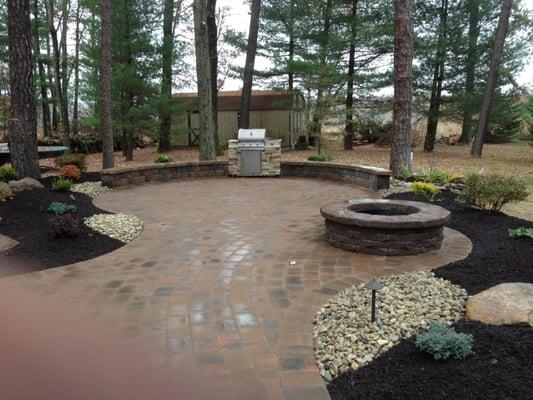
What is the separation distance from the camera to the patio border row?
824cm

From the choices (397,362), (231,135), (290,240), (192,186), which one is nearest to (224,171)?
(192,186)

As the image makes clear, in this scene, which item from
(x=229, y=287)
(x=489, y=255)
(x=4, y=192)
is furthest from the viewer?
(x=4, y=192)

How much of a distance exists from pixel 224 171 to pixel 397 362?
29.2 feet

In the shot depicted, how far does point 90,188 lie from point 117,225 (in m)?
3.37

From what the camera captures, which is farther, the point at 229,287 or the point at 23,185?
the point at 23,185

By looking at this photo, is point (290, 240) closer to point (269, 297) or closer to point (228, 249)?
point (228, 249)

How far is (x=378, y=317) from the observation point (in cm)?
286

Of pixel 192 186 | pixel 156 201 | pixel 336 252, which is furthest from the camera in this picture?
pixel 192 186

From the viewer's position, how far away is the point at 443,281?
3361 millimetres

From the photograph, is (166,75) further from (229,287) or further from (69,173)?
(229,287)

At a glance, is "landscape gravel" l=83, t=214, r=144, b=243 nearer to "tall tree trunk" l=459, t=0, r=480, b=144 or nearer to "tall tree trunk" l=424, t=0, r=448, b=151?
"tall tree trunk" l=424, t=0, r=448, b=151

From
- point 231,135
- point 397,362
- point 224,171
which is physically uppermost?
point 231,135

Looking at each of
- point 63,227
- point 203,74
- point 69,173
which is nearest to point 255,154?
point 203,74

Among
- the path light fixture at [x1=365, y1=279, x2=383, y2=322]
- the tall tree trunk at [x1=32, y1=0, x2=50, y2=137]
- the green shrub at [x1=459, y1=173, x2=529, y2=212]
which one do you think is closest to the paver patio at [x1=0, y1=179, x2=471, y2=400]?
the path light fixture at [x1=365, y1=279, x2=383, y2=322]
